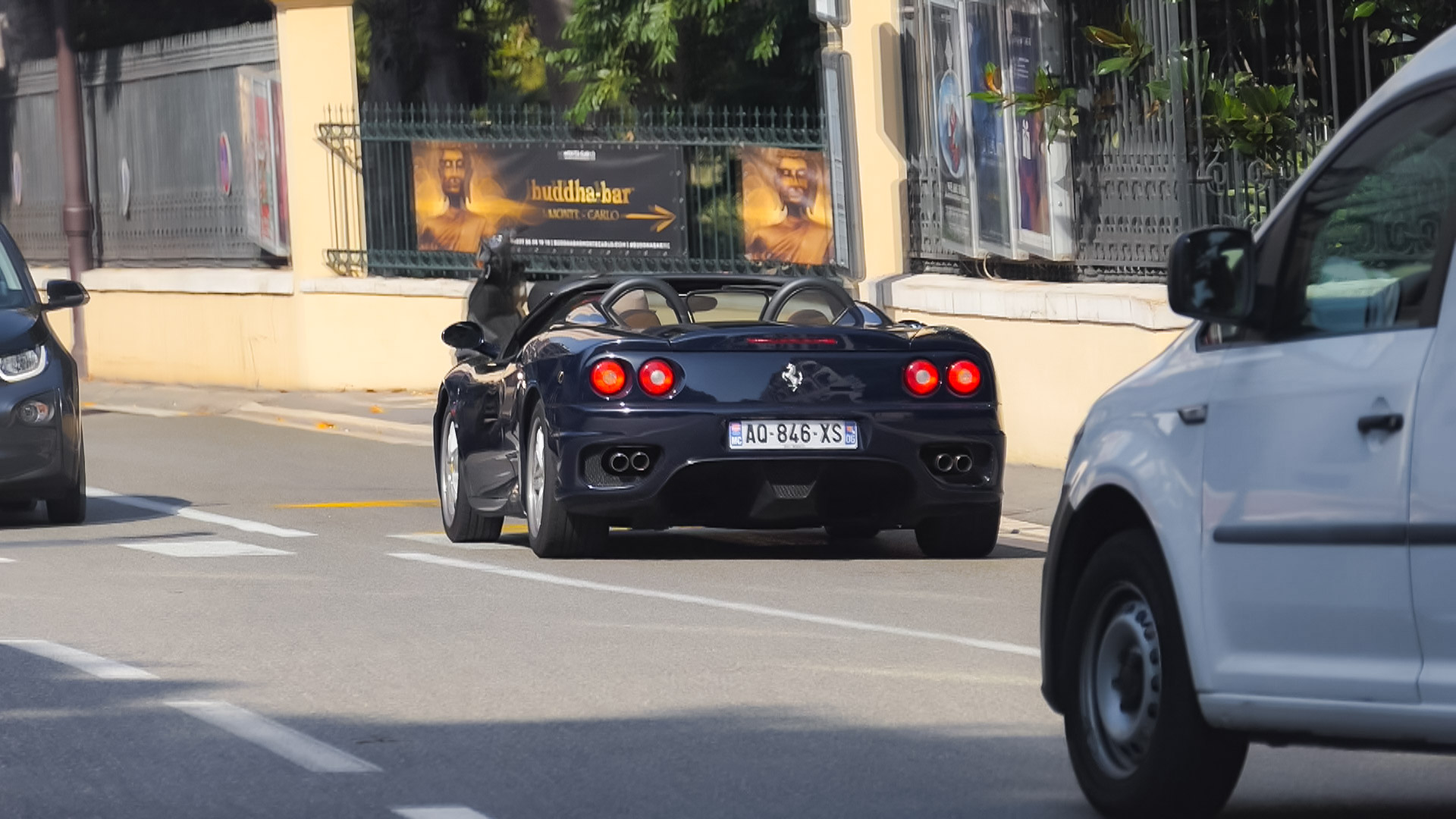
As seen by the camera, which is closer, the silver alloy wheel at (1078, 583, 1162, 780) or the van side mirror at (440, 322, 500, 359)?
the silver alloy wheel at (1078, 583, 1162, 780)

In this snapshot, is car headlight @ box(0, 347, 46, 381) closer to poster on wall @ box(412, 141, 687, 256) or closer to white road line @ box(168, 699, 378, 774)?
white road line @ box(168, 699, 378, 774)

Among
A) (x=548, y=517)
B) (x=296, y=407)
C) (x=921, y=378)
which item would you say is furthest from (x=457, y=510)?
(x=296, y=407)

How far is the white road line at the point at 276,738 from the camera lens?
6.80 metres

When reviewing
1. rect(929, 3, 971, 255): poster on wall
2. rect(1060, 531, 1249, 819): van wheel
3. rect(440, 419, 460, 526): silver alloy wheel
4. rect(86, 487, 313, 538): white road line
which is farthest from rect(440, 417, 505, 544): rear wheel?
rect(1060, 531, 1249, 819): van wheel

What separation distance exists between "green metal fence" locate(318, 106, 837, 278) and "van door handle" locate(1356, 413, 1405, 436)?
15.6 meters

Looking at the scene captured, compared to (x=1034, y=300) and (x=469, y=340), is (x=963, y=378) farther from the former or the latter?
(x=1034, y=300)

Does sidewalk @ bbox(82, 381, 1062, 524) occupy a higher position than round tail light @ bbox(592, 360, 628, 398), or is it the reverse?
round tail light @ bbox(592, 360, 628, 398)

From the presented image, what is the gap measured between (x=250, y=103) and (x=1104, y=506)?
21874 millimetres

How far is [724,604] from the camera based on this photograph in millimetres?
10258

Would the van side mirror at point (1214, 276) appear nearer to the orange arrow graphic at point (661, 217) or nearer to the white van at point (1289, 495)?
the white van at point (1289, 495)

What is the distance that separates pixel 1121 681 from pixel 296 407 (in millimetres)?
18530

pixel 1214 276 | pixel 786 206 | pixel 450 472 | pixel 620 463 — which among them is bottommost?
pixel 450 472

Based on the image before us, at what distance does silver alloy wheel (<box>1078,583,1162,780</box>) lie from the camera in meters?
5.77

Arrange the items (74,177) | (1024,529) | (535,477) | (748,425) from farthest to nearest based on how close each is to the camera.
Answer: (74,177) → (1024,529) → (535,477) → (748,425)
